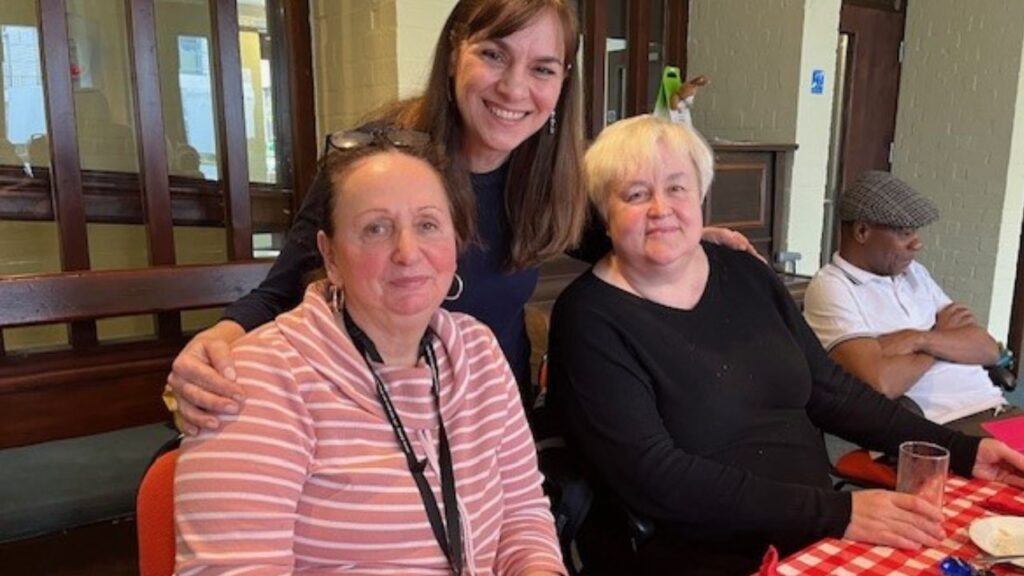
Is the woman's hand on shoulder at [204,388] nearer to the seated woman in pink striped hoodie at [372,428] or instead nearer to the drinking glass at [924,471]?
the seated woman in pink striped hoodie at [372,428]

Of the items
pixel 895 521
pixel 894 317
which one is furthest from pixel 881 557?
pixel 894 317

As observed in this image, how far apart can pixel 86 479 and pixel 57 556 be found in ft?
1.07

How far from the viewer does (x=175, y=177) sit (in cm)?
311

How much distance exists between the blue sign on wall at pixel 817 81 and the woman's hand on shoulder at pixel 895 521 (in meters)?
3.40

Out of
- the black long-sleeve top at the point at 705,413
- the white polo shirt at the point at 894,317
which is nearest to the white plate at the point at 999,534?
the black long-sleeve top at the point at 705,413

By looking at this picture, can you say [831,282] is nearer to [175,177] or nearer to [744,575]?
[744,575]

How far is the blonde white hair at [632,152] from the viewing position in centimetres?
157

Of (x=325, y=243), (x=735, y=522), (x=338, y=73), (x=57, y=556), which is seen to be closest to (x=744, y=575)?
(x=735, y=522)

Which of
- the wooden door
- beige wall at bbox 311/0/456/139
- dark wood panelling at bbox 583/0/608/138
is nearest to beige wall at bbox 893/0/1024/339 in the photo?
the wooden door

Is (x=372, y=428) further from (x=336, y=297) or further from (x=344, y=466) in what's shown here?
(x=336, y=297)

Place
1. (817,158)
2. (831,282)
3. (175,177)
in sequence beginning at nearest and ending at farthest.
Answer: (831,282), (175,177), (817,158)

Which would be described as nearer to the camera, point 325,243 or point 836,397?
point 325,243

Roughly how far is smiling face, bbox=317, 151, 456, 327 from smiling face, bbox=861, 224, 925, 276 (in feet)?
5.00

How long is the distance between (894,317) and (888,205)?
0.32 metres
